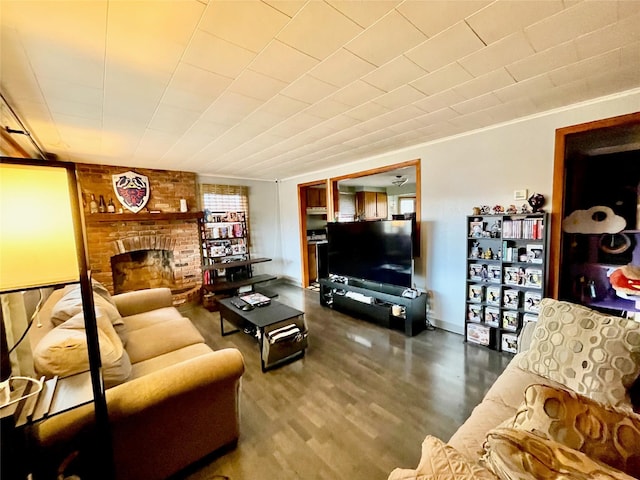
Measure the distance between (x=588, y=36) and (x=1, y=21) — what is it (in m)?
2.72

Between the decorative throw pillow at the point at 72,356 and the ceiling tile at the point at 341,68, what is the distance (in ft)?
6.47

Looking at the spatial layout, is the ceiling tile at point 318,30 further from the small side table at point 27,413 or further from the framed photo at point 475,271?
the framed photo at point 475,271

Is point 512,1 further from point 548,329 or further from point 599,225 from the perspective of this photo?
point 599,225

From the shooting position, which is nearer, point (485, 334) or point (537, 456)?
point (537, 456)

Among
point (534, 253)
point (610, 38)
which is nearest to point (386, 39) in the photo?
point (610, 38)

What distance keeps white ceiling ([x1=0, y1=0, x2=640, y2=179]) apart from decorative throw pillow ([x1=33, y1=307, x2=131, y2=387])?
1444 mm

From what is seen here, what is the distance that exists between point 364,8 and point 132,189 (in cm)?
Result: 440

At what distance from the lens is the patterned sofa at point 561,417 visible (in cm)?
68

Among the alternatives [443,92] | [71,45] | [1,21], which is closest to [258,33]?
[71,45]

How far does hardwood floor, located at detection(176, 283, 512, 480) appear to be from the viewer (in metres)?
1.60

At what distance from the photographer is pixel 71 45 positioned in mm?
1313

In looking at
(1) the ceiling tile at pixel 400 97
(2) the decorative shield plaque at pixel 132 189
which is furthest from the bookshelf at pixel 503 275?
(2) the decorative shield plaque at pixel 132 189

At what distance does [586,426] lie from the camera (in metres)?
0.79


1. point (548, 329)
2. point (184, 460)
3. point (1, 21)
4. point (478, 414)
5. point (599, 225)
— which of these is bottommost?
point (184, 460)
